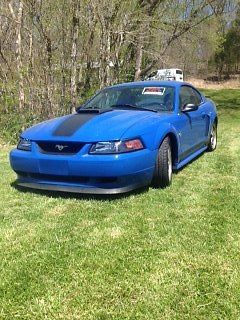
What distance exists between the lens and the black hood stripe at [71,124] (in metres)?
4.45

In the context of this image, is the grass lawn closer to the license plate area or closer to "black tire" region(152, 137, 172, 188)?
"black tire" region(152, 137, 172, 188)

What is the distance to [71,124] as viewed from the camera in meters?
4.65

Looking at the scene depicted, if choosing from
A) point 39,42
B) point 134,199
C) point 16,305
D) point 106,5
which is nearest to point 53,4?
point 39,42

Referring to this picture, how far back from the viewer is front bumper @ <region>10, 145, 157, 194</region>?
13.7 feet

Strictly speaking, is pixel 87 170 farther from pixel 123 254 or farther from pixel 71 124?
pixel 123 254

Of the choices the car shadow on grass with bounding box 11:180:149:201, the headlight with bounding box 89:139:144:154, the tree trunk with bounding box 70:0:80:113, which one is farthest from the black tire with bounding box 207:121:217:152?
the tree trunk with bounding box 70:0:80:113

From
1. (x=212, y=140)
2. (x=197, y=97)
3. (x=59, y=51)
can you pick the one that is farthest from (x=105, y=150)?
(x=59, y=51)

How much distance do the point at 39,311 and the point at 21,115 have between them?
6.94 m

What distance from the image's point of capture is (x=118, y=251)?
10.6 feet

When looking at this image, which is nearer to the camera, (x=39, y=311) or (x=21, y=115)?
(x=39, y=311)

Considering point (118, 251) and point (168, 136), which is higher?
point (168, 136)

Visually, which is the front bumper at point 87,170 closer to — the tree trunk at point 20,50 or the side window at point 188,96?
the side window at point 188,96

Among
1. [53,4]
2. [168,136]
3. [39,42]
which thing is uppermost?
[53,4]

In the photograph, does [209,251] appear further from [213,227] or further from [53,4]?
[53,4]
